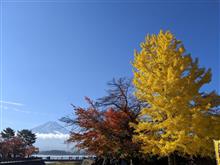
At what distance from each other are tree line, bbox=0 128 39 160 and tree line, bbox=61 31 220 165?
3918cm

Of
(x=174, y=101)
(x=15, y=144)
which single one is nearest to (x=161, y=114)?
(x=174, y=101)

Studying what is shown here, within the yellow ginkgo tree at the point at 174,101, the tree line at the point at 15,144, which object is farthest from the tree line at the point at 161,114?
the tree line at the point at 15,144

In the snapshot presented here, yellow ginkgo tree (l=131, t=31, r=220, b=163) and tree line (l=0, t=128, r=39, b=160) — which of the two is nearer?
yellow ginkgo tree (l=131, t=31, r=220, b=163)

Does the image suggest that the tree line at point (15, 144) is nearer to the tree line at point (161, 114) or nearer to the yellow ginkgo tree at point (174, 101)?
the tree line at point (161, 114)

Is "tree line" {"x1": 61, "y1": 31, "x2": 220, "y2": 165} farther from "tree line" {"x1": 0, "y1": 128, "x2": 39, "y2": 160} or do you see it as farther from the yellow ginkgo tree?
"tree line" {"x1": 0, "y1": 128, "x2": 39, "y2": 160}

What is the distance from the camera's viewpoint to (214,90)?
51.2 ft

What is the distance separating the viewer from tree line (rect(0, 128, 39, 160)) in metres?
56.7

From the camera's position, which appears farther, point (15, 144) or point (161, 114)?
point (15, 144)

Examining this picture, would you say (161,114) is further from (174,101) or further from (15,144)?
(15,144)

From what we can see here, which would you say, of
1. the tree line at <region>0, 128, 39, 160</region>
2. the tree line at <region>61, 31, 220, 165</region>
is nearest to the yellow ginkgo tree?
the tree line at <region>61, 31, 220, 165</region>

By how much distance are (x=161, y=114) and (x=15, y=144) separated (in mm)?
51159

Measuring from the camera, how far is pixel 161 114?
584 inches

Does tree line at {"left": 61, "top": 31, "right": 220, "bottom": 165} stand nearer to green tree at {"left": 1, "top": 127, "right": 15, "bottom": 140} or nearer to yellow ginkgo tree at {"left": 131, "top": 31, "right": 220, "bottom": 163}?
yellow ginkgo tree at {"left": 131, "top": 31, "right": 220, "bottom": 163}

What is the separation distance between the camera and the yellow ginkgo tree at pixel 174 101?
13.5 m
